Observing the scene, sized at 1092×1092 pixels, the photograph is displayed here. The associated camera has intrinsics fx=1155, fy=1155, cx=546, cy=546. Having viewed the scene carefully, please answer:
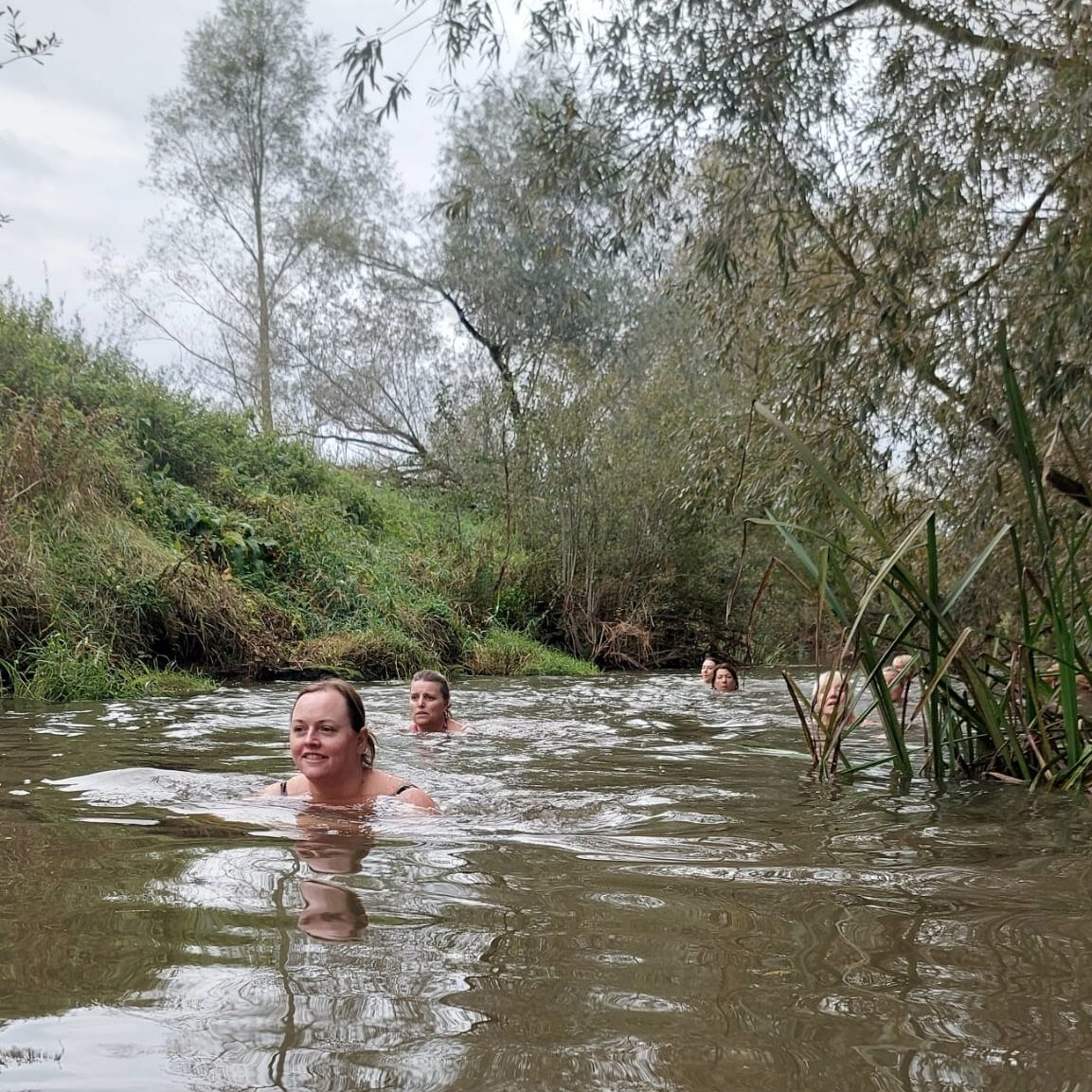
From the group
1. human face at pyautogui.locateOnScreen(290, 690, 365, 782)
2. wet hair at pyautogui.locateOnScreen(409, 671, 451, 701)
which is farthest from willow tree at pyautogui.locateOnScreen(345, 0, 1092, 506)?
human face at pyautogui.locateOnScreen(290, 690, 365, 782)

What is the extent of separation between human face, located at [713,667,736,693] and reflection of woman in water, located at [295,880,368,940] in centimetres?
1002

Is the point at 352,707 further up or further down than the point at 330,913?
further up

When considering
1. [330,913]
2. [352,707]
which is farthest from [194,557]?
[330,913]

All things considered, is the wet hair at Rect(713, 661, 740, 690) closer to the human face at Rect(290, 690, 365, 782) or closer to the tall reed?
the tall reed

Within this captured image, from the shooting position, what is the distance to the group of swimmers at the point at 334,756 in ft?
16.5

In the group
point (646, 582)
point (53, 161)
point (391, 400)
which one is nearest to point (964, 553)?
point (646, 582)

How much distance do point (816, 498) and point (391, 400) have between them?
1925 centimetres

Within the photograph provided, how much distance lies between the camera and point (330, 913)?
283 centimetres

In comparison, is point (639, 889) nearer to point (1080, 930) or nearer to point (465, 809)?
point (1080, 930)

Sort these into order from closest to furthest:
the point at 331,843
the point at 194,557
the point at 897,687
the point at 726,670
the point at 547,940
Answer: the point at 547,940, the point at 331,843, the point at 897,687, the point at 726,670, the point at 194,557

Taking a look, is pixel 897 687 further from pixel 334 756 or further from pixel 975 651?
pixel 334 756

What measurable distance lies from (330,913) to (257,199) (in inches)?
966

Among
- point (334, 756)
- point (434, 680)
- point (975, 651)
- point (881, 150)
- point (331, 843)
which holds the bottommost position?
point (331, 843)

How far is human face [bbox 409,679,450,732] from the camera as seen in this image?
325 inches
